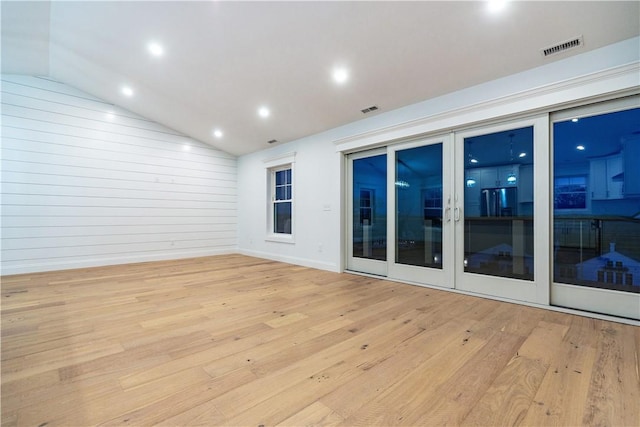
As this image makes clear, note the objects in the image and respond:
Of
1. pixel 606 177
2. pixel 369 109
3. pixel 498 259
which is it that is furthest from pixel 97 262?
pixel 606 177

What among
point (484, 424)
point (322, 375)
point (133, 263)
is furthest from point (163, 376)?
point (133, 263)

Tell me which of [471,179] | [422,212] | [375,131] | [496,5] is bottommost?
[422,212]

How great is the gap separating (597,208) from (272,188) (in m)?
5.22

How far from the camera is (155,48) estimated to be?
3.47 meters

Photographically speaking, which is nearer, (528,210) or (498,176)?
(528,210)

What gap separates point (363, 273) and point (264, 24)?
350 cm

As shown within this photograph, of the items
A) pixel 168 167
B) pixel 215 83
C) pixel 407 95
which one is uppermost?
pixel 215 83

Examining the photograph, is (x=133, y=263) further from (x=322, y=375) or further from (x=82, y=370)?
(x=322, y=375)

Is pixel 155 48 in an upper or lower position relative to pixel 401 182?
upper

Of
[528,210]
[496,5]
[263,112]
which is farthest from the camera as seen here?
[263,112]

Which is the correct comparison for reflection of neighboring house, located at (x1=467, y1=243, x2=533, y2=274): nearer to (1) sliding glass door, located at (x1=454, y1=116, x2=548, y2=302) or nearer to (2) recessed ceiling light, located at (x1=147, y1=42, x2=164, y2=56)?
(1) sliding glass door, located at (x1=454, y1=116, x2=548, y2=302)

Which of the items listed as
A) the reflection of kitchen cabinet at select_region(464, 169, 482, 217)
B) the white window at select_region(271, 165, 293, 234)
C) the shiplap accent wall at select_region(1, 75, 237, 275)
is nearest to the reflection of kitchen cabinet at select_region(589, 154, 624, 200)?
the reflection of kitchen cabinet at select_region(464, 169, 482, 217)

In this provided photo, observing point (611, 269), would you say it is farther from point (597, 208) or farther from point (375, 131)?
point (375, 131)

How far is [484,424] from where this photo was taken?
1.22 meters
